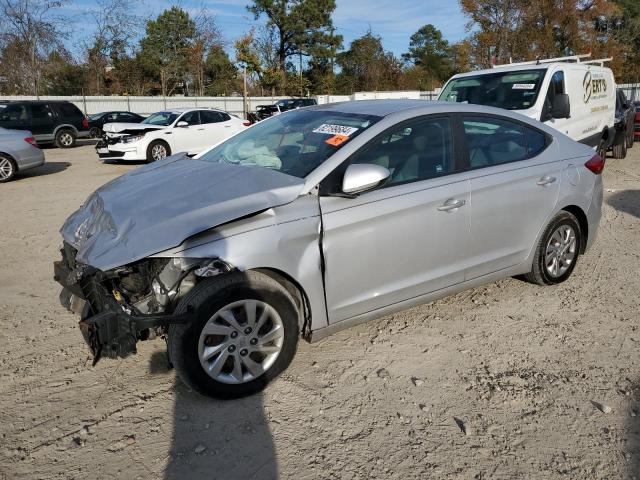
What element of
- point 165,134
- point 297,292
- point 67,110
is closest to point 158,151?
point 165,134

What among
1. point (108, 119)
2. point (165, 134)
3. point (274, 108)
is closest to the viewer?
point (165, 134)

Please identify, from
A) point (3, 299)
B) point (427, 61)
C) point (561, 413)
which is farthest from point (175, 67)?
point (561, 413)

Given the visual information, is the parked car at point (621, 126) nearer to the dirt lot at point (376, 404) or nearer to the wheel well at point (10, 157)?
the dirt lot at point (376, 404)

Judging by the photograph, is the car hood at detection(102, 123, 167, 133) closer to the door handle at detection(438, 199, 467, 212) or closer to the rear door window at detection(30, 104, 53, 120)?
the rear door window at detection(30, 104, 53, 120)

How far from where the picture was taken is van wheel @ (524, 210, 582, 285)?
4426mm

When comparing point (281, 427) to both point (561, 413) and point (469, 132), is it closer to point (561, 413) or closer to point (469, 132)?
point (561, 413)

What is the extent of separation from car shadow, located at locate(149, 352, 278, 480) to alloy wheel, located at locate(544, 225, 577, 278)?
283 cm

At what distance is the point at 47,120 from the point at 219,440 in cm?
2012

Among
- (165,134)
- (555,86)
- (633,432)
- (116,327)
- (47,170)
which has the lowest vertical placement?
(633,432)

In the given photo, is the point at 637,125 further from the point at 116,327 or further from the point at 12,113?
the point at 12,113

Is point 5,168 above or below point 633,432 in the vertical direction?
above

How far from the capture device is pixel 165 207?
10.0ft

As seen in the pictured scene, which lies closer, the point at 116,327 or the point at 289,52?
the point at 116,327

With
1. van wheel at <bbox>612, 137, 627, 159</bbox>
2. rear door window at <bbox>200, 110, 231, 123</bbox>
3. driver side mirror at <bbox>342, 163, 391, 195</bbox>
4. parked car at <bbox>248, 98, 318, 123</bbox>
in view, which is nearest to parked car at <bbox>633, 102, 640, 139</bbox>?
van wheel at <bbox>612, 137, 627, 159</bbox>
